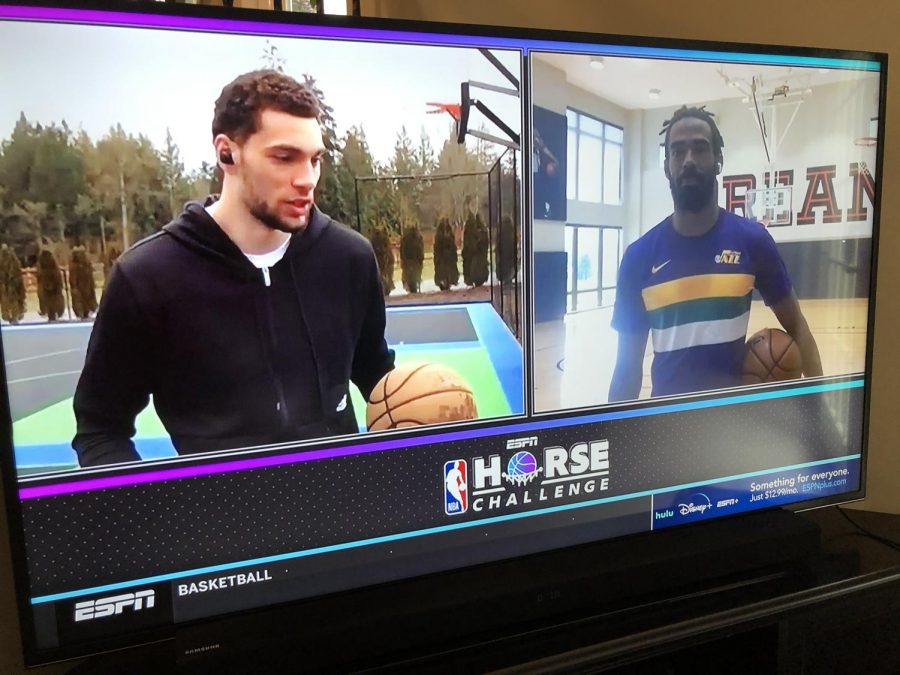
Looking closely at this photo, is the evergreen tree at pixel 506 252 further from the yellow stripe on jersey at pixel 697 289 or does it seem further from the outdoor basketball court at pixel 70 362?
the yellow stripe on jersey at pixel 697 289

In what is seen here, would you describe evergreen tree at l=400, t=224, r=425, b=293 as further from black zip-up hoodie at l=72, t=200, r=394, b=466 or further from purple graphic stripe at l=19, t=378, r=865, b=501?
purple graphic stripe at l=19, t=378, r=865, b=501

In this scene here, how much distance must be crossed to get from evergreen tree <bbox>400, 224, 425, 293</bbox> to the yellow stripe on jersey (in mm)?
470

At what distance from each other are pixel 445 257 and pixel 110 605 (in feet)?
2.61

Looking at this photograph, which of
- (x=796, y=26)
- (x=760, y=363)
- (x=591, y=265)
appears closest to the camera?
(x=591, y=265)

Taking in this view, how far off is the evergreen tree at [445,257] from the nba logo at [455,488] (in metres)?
0.33

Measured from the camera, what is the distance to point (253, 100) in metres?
1.17

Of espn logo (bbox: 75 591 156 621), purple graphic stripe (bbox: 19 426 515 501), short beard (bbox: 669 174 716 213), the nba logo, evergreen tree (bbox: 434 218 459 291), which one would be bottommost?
espn logo (bbox: 75 591 156 621)

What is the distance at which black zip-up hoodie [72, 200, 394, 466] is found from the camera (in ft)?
3.73

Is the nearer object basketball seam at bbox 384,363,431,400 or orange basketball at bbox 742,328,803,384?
basketball seam at bbox 384,363,431,400

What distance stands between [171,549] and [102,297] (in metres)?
0.42

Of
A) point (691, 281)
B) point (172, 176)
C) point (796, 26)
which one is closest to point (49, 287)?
point (172, 176)

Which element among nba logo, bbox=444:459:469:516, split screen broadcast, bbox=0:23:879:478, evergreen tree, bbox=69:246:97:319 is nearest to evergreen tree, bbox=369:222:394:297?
split screen broadcast, bbox=0:23:879:478

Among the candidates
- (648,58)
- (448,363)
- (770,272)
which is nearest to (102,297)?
(448,363)

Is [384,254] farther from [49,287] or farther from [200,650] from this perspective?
[200,650]
